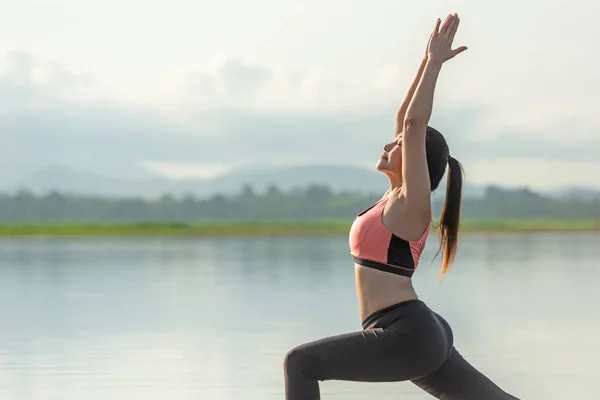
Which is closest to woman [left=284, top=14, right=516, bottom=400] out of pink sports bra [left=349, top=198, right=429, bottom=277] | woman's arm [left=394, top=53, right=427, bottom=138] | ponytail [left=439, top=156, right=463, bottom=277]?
pink sports bra [left=349, top=198, right=429, bottom=277]

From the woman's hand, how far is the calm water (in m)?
3.03

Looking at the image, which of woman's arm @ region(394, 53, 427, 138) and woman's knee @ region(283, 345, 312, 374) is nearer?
woman's knee @ region(283, 345, 312, 374)

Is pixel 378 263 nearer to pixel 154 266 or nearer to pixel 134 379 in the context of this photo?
pixel 134 379

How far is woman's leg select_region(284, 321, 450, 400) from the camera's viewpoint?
15.3 ft

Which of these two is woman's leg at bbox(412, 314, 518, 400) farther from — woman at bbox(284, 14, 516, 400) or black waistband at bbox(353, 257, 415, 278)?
black waistband at bbox(353, 257, 415, 278)

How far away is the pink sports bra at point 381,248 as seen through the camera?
471 centimetres

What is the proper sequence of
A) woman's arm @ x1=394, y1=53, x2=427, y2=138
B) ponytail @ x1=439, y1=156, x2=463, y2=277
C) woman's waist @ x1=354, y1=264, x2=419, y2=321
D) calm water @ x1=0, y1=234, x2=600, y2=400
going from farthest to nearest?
calm water @ x1=0, y1=234, x2=600, y2=400 < woman's arm @ x1=394, y1=53, x2=427, y2=138 < ponytail @ x1=439, y1=156, x2=463, y2=277 < woman's waist @ x1=354, y1=264, x2=419, y2=321

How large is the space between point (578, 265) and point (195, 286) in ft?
23.9

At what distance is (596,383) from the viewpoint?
7684mm

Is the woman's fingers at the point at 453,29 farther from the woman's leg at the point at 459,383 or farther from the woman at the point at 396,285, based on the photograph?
the woman's leg at the point at 459,383

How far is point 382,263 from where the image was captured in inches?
186

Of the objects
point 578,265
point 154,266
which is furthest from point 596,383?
point 154,266

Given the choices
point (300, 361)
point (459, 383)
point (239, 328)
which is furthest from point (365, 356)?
point (239, 328)

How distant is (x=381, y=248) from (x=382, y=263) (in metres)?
0.06
